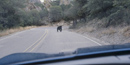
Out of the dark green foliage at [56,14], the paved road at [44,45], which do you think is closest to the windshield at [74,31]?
the paved road at [44,45]

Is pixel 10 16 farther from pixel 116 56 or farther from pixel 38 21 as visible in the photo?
pixel 38 21

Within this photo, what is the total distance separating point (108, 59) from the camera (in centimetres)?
251

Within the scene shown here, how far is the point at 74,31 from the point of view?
33531 millimetres

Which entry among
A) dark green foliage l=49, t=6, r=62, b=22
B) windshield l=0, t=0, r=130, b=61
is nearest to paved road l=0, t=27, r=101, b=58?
windshield l=0, t=0, r=130, b=61

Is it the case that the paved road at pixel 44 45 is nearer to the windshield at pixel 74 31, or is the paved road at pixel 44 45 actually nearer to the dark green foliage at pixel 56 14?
the windshield at pixel 74 31

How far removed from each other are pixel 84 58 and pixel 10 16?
38.5m

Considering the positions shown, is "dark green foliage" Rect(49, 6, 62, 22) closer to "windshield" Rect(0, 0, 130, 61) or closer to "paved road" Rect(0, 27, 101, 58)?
"windshield" Rect(0, 0, 130, 61)

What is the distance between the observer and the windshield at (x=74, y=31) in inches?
451

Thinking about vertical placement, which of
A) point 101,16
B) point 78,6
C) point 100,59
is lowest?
point 100,59

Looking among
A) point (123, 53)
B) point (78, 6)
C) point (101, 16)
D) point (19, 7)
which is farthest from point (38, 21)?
point (123, 53)

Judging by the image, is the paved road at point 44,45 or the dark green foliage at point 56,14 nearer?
the paved road at point 44,45

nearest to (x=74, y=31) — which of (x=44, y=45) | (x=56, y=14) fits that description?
(x=44, y=45)

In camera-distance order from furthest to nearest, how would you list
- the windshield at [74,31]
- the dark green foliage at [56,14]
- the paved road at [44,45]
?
the dark green foliage at [56,14] → the windshield at [74,31] → the paved road at [44,45]

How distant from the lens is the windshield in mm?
11453
